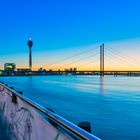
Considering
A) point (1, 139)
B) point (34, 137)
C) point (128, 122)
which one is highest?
point (34, 137)

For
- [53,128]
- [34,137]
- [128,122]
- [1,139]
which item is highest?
[53,128]

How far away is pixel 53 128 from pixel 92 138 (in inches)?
36.2

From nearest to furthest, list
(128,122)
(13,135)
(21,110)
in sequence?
(21,110) < (13,135) < (128,122)

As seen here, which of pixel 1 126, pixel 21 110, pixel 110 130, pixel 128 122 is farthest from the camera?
pixel 128 122

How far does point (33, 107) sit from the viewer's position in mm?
4461

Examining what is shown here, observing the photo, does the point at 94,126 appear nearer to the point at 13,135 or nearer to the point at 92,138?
the point at 13,135

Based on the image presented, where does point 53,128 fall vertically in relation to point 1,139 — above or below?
above

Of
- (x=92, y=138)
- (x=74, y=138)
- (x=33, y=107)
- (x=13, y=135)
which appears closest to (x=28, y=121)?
(x=33, y=107)

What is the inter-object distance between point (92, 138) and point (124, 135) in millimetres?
8527

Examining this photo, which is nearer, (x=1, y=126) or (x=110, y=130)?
(x=1, y=126)

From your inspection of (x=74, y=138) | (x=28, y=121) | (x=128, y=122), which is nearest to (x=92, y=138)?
(x=74, y=138)

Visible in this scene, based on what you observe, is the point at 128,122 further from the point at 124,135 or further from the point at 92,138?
Result: the point at 92,138

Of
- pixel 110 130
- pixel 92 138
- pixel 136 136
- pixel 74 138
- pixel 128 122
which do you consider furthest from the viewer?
pixel 128 122

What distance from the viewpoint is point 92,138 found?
8.45 ft
